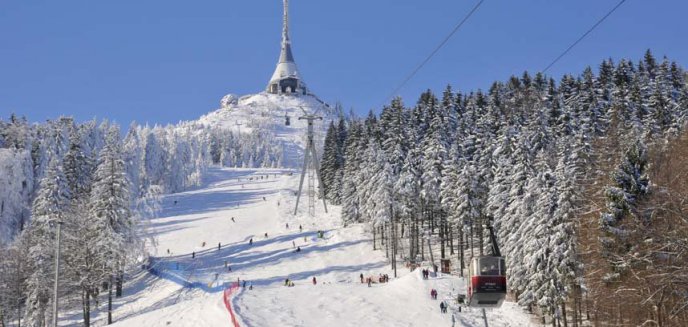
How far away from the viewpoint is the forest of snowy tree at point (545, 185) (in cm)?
2920

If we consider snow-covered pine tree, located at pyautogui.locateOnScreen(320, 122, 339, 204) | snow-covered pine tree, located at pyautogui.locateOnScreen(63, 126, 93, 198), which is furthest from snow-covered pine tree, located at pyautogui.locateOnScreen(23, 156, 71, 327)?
snow-covered pine tree, located at pyautogui.locateOnScreen(320, 122, 339, 204)

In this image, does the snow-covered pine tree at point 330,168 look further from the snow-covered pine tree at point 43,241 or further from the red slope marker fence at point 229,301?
the red slope marker fence at point 229,301

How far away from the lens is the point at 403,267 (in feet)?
206

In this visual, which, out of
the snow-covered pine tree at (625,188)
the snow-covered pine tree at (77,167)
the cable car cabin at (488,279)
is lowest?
the cable car cabin at (488,279)

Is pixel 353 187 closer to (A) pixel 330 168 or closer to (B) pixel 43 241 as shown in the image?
(A) pixel 330 168

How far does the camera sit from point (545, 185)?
44438mm

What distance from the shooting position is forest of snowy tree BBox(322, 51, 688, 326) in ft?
95.8

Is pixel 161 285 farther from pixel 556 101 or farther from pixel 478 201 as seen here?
pixel 556 101

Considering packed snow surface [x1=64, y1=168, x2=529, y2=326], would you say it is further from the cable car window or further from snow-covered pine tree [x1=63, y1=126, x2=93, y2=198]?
the cable car window

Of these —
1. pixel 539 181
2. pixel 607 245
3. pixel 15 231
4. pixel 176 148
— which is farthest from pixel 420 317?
pixel 176 148

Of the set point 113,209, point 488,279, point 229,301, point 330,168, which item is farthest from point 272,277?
point 330,168

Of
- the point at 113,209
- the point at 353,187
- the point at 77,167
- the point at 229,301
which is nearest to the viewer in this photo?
the point at 229,301

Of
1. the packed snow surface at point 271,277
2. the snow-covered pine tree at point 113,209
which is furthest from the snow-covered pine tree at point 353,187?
the snow-covered pine tree at point 113,209

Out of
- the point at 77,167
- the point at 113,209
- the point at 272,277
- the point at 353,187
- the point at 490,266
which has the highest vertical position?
the point at 77,167
